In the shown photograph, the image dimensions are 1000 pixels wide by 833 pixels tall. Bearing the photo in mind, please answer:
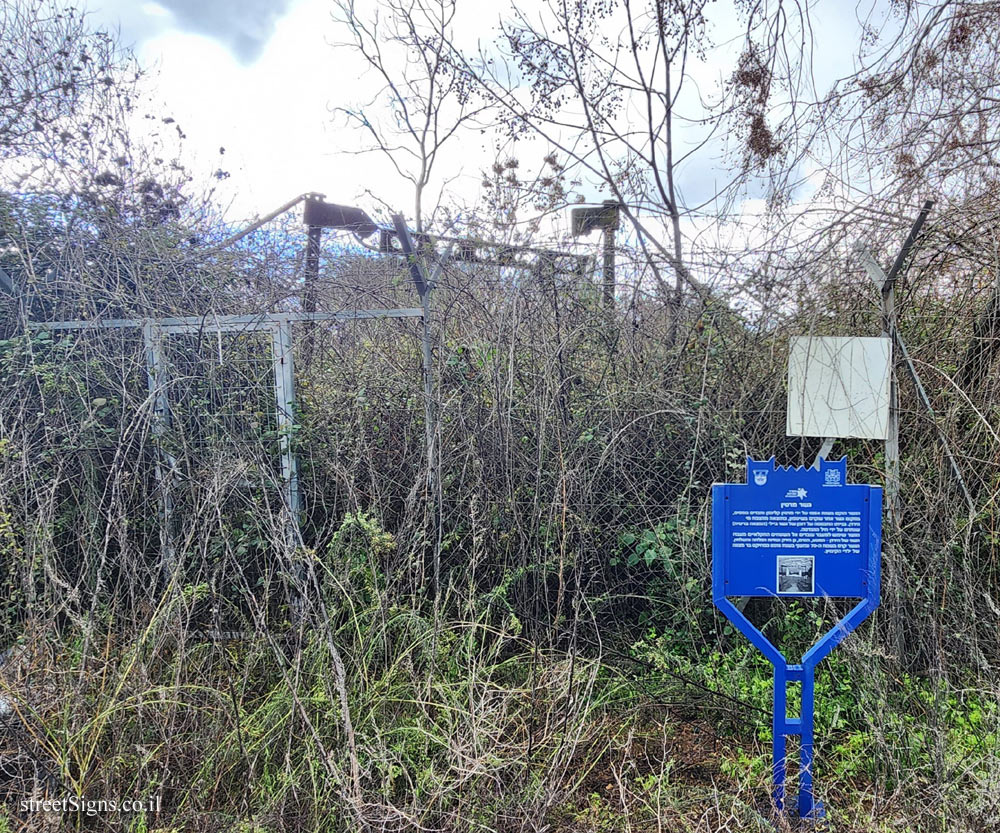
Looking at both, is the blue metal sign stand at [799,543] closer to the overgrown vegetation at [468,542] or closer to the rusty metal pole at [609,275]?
the overgrown vegetation at [468,542]

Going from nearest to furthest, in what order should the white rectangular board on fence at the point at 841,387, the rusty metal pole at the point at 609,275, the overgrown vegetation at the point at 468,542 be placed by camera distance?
the overgrown vegetation at the point at 468,542, the white rectangular board on fence at the point at 841,387, the rusty metal pole at the point at 609,275

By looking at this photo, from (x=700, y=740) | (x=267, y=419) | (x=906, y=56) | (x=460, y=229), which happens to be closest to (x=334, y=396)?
(x=267, y=419)

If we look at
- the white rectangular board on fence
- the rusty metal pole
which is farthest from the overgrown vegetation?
the white rectangular board on fence

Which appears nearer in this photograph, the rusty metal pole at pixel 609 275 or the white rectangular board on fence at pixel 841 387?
the white rectangular board on fence at pixel 841 387

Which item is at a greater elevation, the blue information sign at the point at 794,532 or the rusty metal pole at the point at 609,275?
the rusty metal pole at the point at 609,275

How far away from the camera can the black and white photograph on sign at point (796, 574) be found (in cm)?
241

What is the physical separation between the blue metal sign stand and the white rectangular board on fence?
807 millimetres

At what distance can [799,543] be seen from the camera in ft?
7.96

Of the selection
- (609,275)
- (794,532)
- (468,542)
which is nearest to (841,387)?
(794,532)

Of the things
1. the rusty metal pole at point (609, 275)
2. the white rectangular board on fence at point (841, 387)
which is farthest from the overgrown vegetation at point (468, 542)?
the white rectangular board on fence at point (841, 387)

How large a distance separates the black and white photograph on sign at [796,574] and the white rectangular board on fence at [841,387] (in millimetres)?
946

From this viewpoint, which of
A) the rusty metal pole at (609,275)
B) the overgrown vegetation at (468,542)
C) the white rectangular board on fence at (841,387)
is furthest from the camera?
the rusty metal pole at (609,275)

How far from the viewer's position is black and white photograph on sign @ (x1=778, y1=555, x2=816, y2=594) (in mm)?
2410

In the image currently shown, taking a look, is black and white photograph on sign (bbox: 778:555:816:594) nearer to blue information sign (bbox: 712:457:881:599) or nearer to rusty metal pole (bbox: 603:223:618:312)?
blue information sign (bbox: 712:457:881:599)
